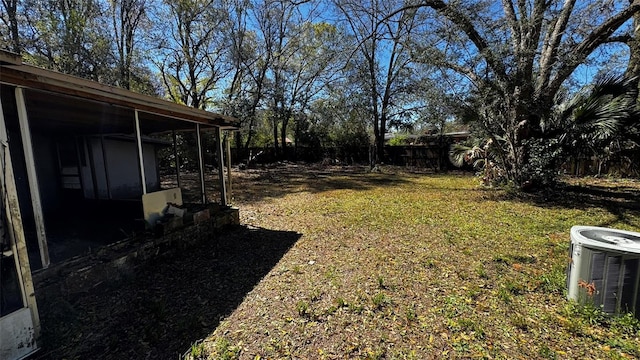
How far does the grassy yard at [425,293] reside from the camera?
2.00m

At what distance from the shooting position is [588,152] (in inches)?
281

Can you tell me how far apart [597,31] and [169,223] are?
356 inches

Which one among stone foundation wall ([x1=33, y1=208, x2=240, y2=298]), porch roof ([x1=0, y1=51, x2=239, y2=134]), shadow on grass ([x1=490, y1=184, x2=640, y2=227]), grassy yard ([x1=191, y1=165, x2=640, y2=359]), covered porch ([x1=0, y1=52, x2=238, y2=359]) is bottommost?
grassy yard ([x1=191, y1=165, x2=640, y2=359])

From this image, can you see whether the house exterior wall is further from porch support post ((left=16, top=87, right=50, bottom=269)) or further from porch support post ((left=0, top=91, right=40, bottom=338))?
porch support post ((left=0, top=91, right=40, bottom=338))

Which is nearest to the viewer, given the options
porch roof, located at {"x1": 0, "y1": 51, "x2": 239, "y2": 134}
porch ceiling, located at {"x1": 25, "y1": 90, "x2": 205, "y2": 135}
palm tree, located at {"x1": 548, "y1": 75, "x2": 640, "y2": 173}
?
porch roof, located at {"x1": 0, "y1": 51, "x2": 239, "y2": 134}

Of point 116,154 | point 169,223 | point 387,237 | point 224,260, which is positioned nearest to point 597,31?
point 387,237

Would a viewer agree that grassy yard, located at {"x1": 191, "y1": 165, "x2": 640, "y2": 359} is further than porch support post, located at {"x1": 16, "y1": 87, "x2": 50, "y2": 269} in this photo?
No

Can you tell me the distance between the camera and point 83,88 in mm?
2643

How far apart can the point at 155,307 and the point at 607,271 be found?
3.77m

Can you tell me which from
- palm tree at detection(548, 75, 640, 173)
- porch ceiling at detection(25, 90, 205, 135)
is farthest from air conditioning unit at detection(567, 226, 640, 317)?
palm tree at detection(548, 75, 640, 173)

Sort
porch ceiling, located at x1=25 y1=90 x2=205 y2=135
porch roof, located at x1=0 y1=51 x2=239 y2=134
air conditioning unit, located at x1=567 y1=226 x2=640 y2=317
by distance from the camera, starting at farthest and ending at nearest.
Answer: porch ceiling, located at x1=25 y1=90 x2=205 y2=135 → porch roof, located at x1=0 y1=51 x2=239 y2=134 → air conditioning unit, located at x1=567 y1=226 x2=640 y2=317

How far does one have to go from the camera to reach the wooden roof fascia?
85.6 inches

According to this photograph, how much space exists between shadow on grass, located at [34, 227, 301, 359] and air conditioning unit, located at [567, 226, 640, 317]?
9.78 ft

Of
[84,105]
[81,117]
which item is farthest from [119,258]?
[81,117]
